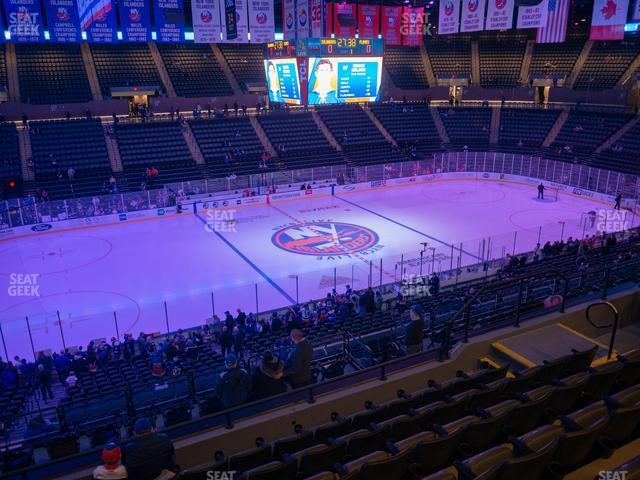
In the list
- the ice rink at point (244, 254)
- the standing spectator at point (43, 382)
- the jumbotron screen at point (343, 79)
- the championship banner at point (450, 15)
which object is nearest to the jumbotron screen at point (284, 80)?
the jumbotron screen at point (343, 79)

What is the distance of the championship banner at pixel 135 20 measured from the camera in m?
30.5

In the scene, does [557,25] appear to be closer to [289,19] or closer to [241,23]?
[289,19]

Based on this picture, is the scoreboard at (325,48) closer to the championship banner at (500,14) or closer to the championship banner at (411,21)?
the championship banner at (500,14)

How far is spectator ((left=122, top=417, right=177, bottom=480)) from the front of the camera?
4.54m

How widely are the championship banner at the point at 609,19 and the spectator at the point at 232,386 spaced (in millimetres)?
35710

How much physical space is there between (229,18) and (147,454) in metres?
31.4

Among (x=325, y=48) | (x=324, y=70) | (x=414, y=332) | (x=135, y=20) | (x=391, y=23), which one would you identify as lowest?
(x=414, y=332)

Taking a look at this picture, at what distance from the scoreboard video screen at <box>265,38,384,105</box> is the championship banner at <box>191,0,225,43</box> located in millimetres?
3988

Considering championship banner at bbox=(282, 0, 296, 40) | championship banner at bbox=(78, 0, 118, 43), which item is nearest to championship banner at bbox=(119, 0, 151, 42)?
championship banner at bbox=(78, 0, 118, 43)

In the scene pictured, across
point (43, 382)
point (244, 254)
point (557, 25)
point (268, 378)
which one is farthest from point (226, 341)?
point (557, 25)

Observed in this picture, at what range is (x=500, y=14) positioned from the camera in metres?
28.1

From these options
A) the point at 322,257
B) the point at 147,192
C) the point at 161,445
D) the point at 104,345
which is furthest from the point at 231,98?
the point at 161,445

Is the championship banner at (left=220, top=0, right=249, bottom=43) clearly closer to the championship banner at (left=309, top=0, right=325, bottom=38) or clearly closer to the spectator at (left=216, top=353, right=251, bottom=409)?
the championship banner at (left=309, top=0, right=325, bottom=38)

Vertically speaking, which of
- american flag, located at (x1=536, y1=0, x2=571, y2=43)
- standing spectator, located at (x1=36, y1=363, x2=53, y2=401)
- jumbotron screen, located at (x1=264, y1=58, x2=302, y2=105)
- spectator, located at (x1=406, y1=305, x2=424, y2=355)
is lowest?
standing spectator, located at (x1=36, y1=363, x2=53, y2=401)
